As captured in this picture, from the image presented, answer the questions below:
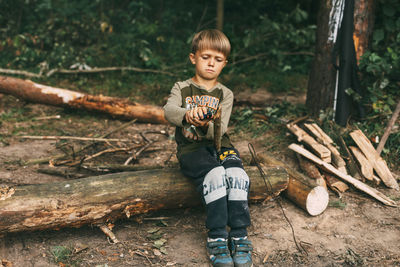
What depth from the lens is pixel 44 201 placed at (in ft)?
9.08

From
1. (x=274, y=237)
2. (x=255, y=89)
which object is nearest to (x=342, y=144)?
(x=274, y=237)

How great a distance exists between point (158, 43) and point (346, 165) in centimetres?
594

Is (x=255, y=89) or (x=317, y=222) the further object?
(x=255, y=89)

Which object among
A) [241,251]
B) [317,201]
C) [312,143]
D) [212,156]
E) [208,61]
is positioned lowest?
[241,251]

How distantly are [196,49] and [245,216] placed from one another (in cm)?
141

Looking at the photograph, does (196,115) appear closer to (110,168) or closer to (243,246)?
(243,246)

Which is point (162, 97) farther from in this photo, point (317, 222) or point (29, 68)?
point (317, 222)

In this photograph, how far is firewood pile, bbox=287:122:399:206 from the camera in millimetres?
3670

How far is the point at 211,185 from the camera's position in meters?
2.80

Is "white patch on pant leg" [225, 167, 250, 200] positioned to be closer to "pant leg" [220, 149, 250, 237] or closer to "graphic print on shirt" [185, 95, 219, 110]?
"pant leg" [220, 149, 250, 237]

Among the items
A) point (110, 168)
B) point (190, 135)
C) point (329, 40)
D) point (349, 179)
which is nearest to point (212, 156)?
point (190, 135)

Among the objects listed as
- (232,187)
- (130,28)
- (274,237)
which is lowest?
(274,237)

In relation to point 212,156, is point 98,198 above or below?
below

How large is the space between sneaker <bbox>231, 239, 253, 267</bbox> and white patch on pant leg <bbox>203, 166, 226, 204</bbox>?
36cm
